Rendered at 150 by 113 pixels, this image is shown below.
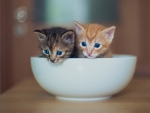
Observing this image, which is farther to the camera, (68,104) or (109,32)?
→ (109,32)

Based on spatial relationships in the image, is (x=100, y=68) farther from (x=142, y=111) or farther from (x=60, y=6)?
(x=60, y=6)

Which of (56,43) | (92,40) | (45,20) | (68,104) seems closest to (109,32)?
(92,40)

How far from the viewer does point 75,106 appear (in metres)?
0.77

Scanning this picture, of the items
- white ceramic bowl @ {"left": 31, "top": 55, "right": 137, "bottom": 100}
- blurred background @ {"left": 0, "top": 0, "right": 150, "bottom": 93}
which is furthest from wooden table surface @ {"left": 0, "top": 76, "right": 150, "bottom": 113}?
blurred background @ {"left": 0, "top": 0, "right": 150, "bottom": 93}

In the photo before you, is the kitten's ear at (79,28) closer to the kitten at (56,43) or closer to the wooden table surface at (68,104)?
the kitten at (56,43)

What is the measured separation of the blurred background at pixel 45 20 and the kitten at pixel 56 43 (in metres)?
1.71

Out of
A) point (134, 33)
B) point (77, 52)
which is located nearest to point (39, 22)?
point (134, 33)

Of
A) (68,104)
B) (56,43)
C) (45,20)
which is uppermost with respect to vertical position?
(56,43)

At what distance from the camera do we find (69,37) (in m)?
0.91

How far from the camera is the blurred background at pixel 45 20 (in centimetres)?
262

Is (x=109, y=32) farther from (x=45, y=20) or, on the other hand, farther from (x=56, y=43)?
(x=45, y=20)

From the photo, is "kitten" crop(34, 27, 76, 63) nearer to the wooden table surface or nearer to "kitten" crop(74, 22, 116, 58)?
"kitten" crop(74, 22, 116, 58)

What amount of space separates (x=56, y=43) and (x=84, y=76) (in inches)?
5.7

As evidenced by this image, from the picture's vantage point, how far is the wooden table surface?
72 cm
